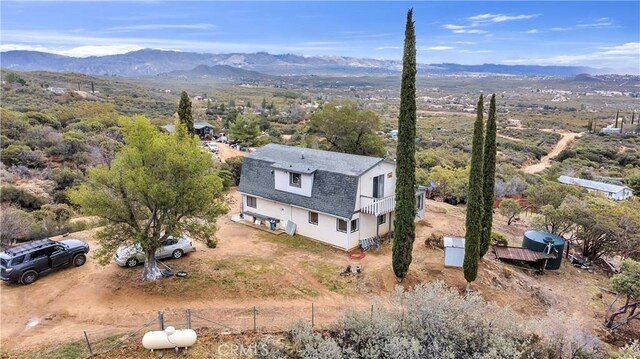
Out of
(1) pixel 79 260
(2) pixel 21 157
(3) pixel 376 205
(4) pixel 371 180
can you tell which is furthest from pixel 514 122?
(1) pixel 79 260

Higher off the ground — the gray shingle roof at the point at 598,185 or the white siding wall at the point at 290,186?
the white siding wall at the point at 290,186

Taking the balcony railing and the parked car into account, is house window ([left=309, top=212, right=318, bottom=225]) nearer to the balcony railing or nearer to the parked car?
the balcony railing

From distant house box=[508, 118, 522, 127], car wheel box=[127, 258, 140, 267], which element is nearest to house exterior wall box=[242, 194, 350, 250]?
car wheel box=[127, 258, 140, 267]

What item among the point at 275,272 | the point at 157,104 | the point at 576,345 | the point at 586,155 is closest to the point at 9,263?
the point at 275,272

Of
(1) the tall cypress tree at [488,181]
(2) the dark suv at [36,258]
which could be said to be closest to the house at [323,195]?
(1) the tall cypress tree at [488,181]

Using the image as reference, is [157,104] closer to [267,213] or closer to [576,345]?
[267,213]

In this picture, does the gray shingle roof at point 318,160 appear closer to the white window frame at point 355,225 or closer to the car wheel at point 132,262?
the white window frame at point 355,225
